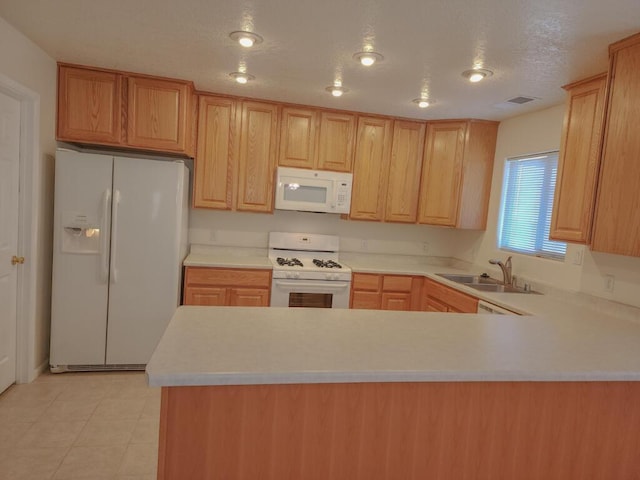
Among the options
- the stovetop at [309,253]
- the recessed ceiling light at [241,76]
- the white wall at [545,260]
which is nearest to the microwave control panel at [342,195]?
the stovetop at [309,253]

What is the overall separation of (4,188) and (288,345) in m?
2.24

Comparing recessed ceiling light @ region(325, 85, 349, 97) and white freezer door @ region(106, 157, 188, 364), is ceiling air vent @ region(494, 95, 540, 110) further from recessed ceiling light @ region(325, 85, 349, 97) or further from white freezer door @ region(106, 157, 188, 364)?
white freezer door @ region(106, 157, 188, 364)

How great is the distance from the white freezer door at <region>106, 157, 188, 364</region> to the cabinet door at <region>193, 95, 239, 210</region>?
38cm

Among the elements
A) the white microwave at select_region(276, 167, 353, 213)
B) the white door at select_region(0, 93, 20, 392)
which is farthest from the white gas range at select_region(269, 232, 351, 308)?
the white door at select_region(0, 93, 20, 392)

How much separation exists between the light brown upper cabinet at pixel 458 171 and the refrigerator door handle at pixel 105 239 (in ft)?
9.10

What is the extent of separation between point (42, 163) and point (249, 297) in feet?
5.97

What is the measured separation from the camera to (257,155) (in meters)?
3.56

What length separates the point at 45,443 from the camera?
85.3 inches

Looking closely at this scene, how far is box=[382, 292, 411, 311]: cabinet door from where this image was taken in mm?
3641

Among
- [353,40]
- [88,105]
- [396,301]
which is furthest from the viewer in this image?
[396,301]

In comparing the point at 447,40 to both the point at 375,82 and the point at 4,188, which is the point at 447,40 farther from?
the point at 4,188

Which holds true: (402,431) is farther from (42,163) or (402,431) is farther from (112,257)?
(42,163)

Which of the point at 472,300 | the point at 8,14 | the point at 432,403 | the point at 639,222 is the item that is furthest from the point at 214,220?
the point at 639,222

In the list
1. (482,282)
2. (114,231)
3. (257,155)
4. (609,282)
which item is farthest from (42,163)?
(609,282)
